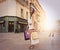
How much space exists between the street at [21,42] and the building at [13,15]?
0.06m

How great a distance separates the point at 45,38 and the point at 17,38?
23cm

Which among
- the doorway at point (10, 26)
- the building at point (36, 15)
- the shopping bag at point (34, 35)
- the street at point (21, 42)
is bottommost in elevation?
the street at point (21, 42)

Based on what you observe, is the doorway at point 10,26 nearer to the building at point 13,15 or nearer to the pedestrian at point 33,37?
the building at point 13,15

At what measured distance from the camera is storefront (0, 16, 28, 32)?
79 centimetres

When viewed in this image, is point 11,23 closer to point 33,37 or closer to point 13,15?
point 13,15

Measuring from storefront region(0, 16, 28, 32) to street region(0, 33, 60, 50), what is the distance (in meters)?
0.04

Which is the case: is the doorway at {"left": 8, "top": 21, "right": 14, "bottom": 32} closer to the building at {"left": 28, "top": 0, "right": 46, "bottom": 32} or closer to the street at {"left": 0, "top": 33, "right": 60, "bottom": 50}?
the street at {"left": 0, "top": 33, "right": 60, "bottom": 50}

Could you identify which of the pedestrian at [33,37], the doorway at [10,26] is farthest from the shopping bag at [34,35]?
the doorway at [10,26]

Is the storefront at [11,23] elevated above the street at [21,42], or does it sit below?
above

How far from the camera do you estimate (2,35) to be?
85 cm

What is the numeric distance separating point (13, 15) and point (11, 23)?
0.07 metres

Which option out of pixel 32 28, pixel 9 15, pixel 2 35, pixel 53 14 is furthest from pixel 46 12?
pixel 2 35

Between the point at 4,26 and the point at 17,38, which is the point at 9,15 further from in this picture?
the point at 17,38

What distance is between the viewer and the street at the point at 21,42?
2.76 ft
